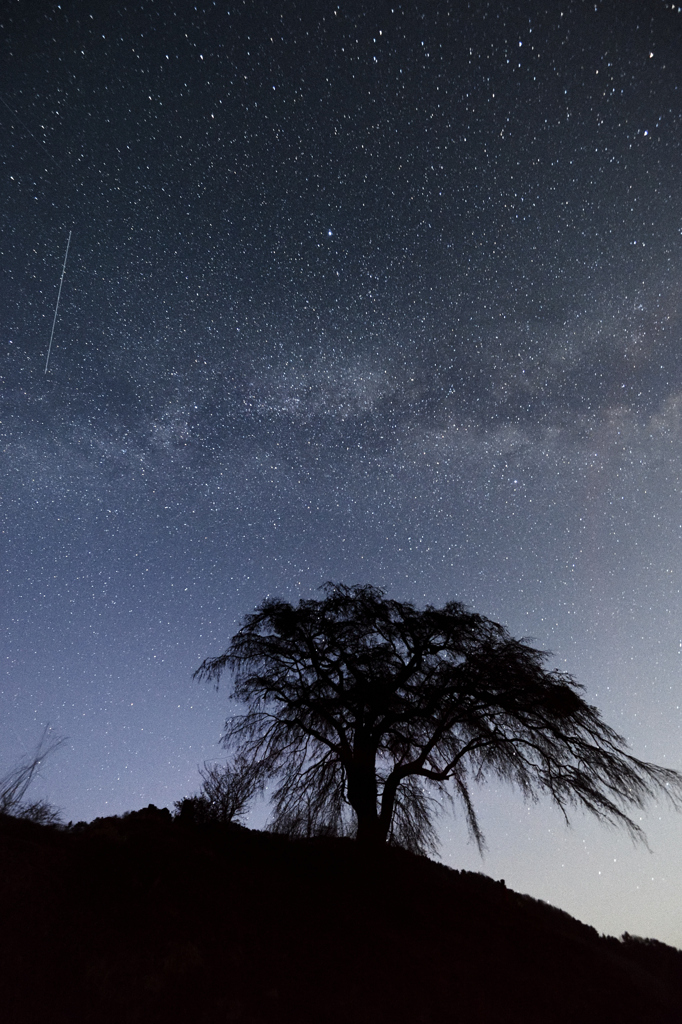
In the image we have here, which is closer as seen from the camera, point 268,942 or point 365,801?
point 268,942

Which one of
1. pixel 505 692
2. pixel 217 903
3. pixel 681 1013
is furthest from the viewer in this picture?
pixel 505 692

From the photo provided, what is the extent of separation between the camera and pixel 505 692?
1559 centimetres

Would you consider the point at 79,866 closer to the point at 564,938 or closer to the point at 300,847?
the point at 300,847

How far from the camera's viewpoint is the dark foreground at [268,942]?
8.97 m

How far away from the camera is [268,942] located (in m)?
10.8

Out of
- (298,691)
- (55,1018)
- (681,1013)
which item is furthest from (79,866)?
(681,1013)

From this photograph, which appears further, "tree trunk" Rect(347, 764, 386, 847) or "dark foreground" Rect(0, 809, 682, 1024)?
"tree trunk" Rect(347, 764, 386, 847)

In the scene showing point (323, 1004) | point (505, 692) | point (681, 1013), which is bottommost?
point (323, 1004)

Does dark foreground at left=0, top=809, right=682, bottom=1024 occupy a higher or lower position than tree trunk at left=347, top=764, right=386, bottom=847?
lower

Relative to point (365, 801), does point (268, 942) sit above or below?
below

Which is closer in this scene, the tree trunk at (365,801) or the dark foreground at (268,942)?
A: the dark foreground at (268,942)

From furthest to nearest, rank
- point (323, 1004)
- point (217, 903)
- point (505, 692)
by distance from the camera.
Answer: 1. point (505, 692)
2. point (217, 903)
3. point (323, 1004)

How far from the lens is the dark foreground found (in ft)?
29.4

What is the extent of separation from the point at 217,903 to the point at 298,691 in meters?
5.89
